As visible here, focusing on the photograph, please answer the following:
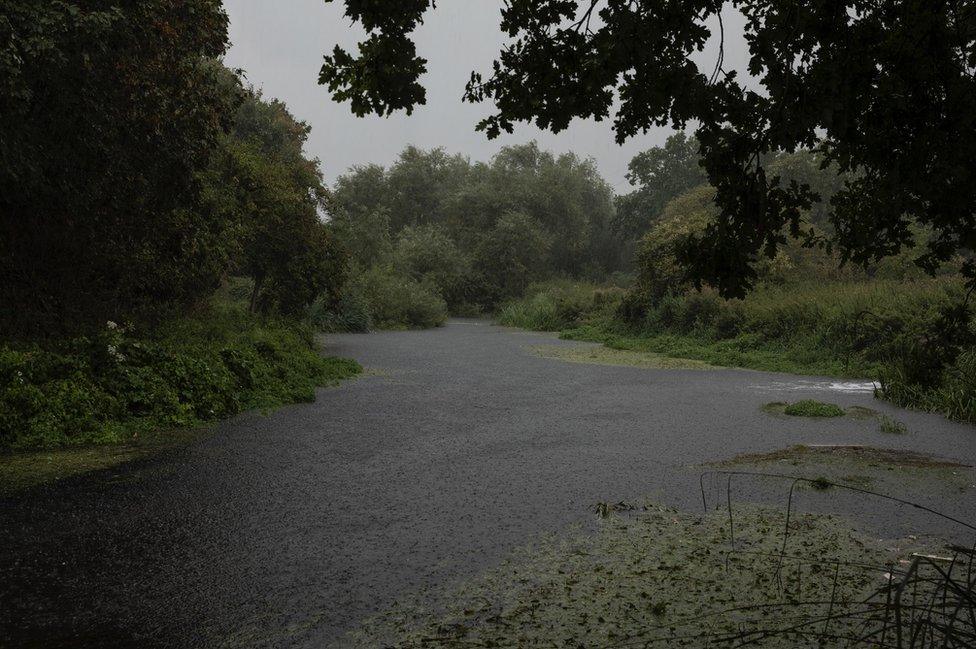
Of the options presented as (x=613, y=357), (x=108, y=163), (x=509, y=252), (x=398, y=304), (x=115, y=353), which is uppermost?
(x=509, y=252)

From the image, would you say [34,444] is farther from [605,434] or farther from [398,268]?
[398,268]

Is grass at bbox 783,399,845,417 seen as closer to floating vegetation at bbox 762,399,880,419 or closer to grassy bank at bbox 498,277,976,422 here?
floating vegetation at bbox 762,399,880,419

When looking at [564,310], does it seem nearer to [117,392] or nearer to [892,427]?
[892,427]

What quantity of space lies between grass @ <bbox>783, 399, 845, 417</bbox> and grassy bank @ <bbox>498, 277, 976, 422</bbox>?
0.71 meters

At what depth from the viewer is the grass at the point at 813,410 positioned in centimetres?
1012

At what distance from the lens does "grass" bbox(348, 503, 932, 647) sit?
3.65 meters

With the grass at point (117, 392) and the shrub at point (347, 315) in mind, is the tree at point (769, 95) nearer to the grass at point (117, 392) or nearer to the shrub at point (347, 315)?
the grass at point (117, 392)

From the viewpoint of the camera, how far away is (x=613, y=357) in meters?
19.0

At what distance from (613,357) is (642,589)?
591 inches

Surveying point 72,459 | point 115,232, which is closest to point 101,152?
point 115,232

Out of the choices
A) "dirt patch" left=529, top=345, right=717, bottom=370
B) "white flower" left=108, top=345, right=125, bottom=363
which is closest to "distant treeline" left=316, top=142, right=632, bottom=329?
"dirt patch" left=529, top=345, right=717, bottom=370

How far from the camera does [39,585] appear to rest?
4230 millimetres

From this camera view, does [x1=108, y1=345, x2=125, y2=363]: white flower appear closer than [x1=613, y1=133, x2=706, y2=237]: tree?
Yes

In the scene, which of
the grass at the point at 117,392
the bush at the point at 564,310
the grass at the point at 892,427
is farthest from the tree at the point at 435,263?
the grass at the point at 892,427
